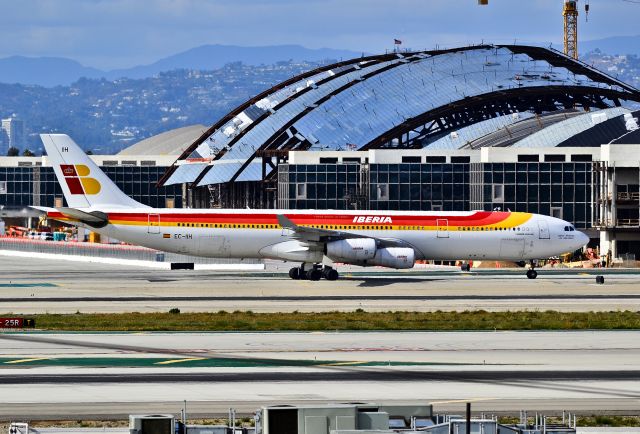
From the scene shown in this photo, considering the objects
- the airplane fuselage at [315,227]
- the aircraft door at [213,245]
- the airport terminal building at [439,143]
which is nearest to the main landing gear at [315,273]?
the airplane fuselage at [315,227]

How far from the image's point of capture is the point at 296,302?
6494cm

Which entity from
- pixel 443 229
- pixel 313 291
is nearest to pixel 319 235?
pixel 313 291

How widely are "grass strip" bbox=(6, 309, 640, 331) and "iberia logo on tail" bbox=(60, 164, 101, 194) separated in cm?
2491

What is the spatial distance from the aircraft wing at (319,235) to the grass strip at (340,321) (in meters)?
21.0

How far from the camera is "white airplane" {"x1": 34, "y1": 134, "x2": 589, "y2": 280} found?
80.1m

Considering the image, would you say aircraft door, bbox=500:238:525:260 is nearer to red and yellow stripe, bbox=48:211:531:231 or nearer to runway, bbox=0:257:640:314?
red and yellow stripe, bbox=48:211:531:231

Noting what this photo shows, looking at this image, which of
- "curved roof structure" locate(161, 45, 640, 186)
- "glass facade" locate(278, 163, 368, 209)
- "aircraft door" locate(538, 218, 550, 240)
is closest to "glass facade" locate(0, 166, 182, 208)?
"curved roof structure" locate(161, 45, 640, 186)

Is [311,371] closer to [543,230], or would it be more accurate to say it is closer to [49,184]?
[543,230]

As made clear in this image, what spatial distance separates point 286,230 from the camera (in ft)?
265

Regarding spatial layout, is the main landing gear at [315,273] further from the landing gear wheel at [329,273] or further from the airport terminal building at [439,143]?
the airport terminal building at [439,143]

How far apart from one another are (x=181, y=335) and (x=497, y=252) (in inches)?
1502

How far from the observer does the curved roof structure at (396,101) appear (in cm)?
14500

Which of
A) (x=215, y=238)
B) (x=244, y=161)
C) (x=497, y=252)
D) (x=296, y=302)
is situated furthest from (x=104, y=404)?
(x=244, y=161)

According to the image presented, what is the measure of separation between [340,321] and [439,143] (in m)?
89.8
